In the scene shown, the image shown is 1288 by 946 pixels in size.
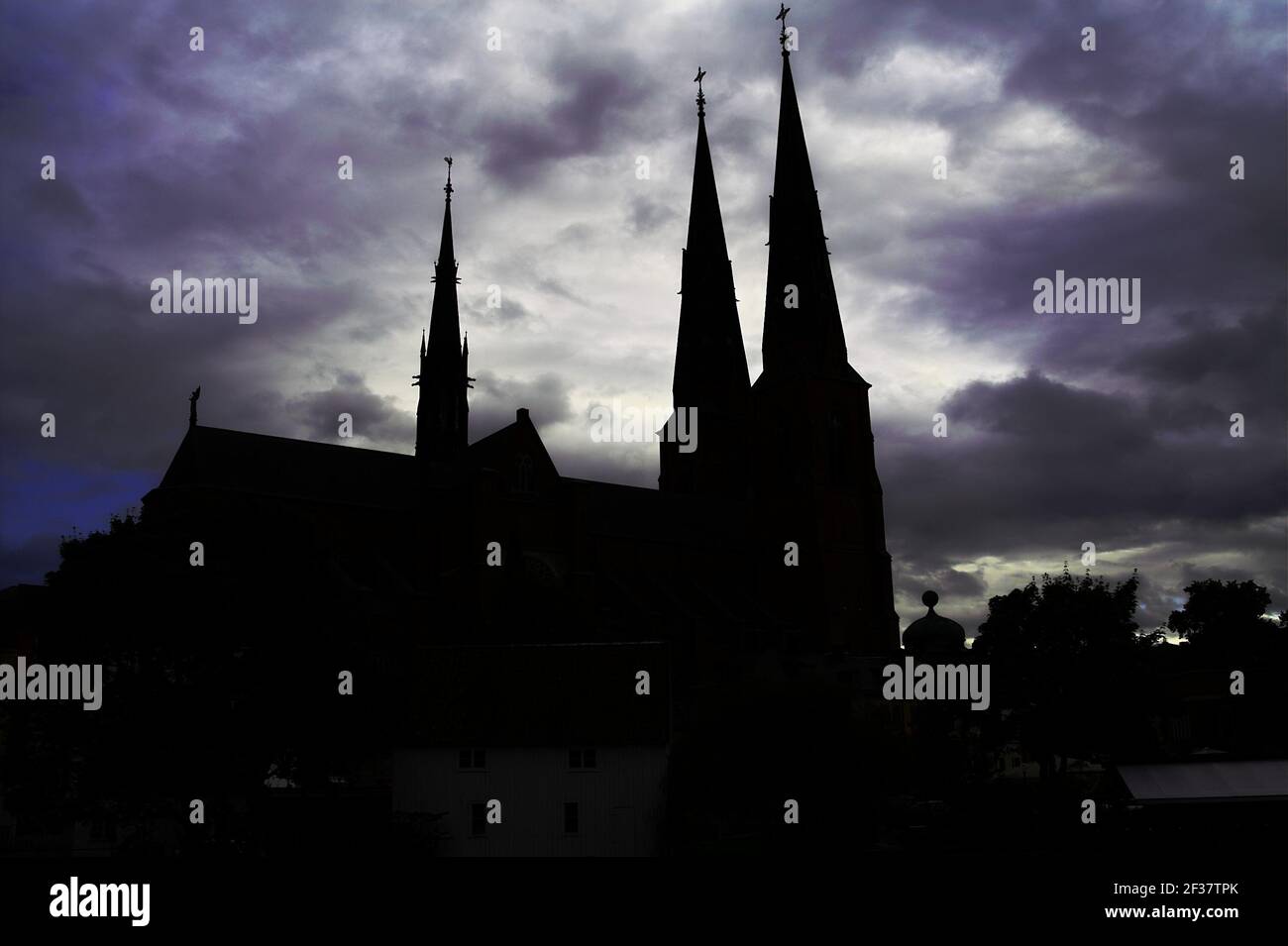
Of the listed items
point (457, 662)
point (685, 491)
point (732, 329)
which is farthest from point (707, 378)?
point (457, 662)

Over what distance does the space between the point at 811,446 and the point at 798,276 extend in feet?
43.2

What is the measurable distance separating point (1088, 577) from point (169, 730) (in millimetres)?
34985

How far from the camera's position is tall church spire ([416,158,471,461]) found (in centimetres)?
8944

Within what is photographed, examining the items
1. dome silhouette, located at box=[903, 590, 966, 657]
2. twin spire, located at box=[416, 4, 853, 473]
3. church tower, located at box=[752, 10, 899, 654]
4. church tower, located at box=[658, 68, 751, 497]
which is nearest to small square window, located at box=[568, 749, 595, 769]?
dome silhouette, located at box=[903, 590, 966, 657]

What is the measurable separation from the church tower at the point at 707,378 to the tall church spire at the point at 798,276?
8.10m

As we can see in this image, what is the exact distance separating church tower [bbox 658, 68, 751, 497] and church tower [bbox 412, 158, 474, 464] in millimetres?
18569

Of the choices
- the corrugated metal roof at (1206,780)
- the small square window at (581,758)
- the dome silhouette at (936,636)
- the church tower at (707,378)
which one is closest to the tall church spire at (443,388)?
the church tower at (707,378)

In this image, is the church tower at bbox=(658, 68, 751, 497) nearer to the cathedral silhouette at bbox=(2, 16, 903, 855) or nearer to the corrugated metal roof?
the cathedral silhouette at bbox=(2, 16, 903, 855)

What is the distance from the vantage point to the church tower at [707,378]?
97375 millimetres
